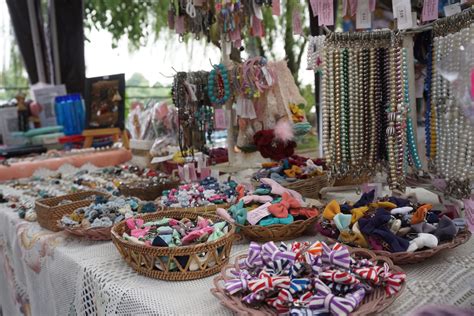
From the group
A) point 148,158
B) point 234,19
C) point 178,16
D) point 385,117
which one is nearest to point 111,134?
point 148,158

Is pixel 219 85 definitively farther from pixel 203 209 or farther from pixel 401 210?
pixel 401 210

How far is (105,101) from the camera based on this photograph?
2703 millimetres

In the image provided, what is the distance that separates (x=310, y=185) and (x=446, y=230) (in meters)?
0.60

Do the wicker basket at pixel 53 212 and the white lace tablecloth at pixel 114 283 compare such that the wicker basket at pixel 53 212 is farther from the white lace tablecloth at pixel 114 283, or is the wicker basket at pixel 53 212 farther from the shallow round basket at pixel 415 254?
the shallow round basket at pixel 415 254

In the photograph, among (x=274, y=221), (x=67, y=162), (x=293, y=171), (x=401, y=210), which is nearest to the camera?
(x=401, y=210)

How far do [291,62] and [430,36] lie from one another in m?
2.92

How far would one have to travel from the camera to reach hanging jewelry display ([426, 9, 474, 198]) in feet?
3.55

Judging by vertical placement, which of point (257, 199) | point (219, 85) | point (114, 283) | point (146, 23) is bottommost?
point (114, 283)

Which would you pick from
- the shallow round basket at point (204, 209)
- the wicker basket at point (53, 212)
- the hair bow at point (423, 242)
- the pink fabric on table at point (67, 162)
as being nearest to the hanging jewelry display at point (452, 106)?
the hair bow at point (423, 242)

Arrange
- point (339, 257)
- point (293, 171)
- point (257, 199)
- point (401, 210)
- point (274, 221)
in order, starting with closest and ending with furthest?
point (339, 257) → point (401, 210) → point (274, 221) → point (257, 199) → point (293, 171)

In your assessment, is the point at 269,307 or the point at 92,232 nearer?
the point at 269,307

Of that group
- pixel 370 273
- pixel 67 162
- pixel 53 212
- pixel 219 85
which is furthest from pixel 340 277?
pixel 67 162

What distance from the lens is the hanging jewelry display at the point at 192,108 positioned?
1.94 m

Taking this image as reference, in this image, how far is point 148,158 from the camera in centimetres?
236
